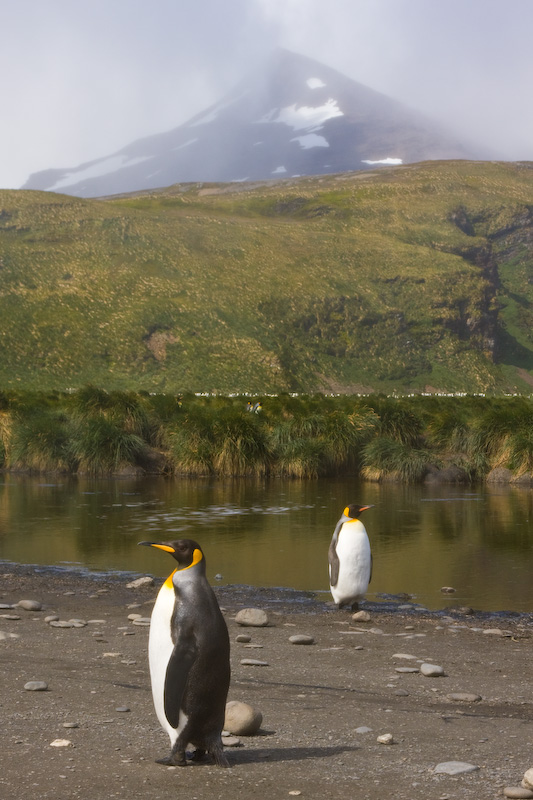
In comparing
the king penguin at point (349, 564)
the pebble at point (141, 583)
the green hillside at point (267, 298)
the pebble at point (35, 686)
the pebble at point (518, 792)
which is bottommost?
the pebble at point (141, 583)

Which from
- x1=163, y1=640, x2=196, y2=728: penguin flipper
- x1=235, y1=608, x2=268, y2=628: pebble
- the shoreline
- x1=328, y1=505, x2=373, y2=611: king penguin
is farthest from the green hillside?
x1=163, y1=640, x2=196, y2=728: penguin flipper

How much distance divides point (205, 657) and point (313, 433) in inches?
814

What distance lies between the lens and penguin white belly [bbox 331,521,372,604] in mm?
9406

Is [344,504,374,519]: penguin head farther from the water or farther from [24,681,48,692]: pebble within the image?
[24,681,48,692]: pebble

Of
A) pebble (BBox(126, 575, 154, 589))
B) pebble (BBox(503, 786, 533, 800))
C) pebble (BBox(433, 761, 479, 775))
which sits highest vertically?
pebble (BBox(503, 786, 533, 800))

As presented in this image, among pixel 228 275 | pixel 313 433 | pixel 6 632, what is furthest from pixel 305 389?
pixel 6 632

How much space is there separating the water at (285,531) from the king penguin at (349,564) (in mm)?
906

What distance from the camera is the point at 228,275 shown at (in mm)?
89125

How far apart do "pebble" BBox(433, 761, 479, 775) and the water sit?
5.35 m

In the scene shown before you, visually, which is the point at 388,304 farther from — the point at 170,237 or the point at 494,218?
the point at 494,218

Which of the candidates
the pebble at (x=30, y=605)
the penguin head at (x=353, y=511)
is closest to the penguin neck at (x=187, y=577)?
the pebble at (x=30, y=605)

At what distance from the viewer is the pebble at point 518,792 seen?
416 cm

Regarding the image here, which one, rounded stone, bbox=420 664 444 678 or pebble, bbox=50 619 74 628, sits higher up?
pebble, bbox=50 619 74 628

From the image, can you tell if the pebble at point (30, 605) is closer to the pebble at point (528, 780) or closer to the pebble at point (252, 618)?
the pebble at point (252, 618)
